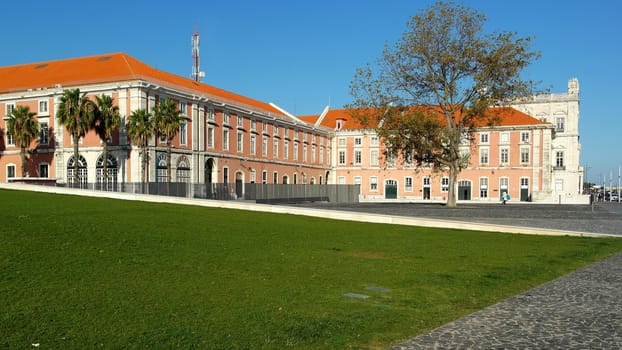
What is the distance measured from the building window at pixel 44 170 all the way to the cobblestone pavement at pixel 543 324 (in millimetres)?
51557

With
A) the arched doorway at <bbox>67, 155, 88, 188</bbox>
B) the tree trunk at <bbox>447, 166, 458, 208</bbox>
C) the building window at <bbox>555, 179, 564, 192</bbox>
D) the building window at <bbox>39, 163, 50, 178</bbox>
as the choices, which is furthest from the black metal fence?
the building window at <bbox>555, 179, 564, 192</bbox>

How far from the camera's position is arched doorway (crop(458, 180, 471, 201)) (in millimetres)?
77700

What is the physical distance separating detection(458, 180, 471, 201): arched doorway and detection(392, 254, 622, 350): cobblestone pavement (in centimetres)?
7023

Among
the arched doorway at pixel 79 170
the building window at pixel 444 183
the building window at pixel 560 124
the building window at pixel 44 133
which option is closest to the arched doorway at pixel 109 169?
the arched doorway at pixel 79 170

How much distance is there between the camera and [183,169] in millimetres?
52375

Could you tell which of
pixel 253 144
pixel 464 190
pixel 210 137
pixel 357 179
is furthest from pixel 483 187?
pixel 210 137

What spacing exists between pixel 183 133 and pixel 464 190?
4420 centimetres

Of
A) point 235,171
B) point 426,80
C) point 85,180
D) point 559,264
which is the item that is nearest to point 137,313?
point 559,264

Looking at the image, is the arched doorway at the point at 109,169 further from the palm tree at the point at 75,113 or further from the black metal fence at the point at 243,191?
the palm tree at the point at 75,113

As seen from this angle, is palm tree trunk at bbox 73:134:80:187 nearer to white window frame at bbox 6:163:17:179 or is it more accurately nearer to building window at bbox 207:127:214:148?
white window frame at bbox 6:163:17:179

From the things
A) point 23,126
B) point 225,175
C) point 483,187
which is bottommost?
point 483,187

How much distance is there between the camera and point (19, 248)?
9992 mm

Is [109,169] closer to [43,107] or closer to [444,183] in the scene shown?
[43,107]

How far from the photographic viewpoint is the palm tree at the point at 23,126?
157 ft
